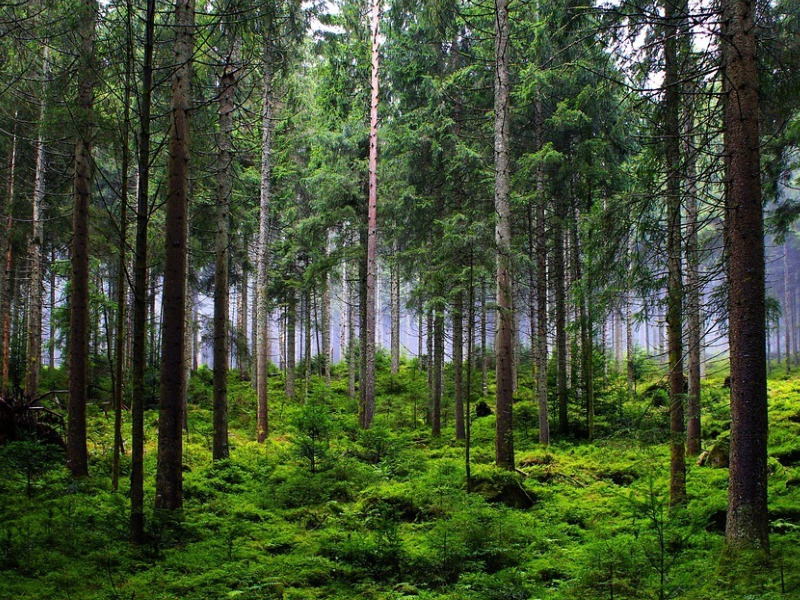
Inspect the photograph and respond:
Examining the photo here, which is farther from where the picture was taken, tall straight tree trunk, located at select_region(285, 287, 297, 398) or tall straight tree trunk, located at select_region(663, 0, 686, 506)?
tall straight tree trunk, located at select_region(285, 287, 297, 398)

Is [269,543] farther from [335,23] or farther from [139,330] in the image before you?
→ [335,23]

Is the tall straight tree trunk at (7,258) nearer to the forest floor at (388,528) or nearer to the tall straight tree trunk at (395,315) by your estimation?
the forest floor at (388,528)

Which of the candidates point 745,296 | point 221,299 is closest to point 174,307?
point 221,299

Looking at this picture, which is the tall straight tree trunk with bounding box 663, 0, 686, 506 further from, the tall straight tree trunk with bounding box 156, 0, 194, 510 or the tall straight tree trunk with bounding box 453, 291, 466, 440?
the tall straight tree trunk with bounding box 453, 291, 466, 440

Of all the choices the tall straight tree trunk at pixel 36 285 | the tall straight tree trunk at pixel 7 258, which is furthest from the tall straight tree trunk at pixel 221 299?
the tall straight tree trunk at pixel 7 258

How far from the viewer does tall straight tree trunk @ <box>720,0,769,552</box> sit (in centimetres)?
549

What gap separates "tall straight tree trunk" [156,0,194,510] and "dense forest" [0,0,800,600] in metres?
0.04

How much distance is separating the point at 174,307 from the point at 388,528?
4.37 m

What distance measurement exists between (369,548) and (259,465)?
17.5 feet

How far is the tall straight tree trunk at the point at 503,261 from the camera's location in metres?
10.7

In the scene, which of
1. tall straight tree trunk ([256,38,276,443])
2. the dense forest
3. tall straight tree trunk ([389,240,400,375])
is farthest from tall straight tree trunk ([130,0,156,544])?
tall straight tree trunk ([389,240,400,375])

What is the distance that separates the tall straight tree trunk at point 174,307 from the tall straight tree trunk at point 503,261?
6512 mm

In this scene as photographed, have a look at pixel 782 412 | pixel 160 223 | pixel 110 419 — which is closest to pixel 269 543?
pixel 110 419

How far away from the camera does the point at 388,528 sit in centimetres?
680
